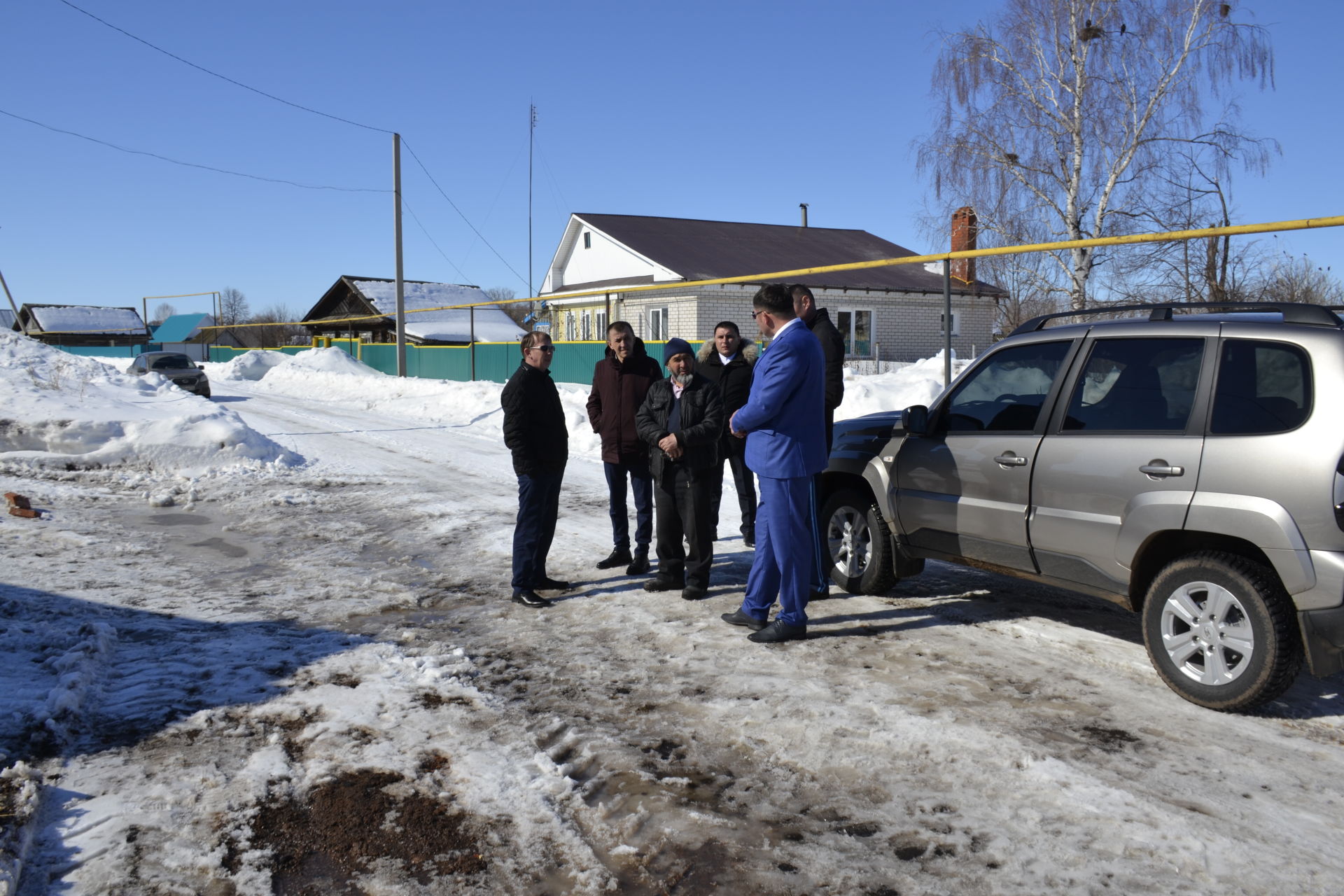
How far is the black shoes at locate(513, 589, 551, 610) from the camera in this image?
6.07 metres

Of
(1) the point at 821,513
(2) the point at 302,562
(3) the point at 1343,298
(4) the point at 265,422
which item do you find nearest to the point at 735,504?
(1) the point at 821,513

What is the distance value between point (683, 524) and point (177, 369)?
81.7ft

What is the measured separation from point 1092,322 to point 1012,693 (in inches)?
80.6

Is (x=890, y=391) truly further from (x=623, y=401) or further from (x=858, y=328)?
(x=858, y=328)

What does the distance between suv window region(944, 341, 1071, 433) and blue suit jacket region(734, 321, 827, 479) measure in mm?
961

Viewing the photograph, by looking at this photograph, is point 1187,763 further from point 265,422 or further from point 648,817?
point 265,422

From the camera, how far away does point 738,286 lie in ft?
78.4

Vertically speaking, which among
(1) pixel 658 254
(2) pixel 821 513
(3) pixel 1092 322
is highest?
(1) pixel 658 254

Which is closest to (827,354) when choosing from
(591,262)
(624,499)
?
(624,499)

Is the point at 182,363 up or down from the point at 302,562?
up

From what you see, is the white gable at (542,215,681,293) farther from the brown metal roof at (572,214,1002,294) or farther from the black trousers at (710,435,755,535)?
the black trousers at (710,435,755,535)

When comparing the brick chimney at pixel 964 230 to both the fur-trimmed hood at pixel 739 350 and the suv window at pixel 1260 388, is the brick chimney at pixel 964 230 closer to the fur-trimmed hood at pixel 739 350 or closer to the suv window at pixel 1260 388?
the fur-trimmed hood at pixel 739 350

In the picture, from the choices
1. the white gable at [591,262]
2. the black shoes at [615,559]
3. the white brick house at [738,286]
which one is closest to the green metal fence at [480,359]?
the white brick house at [738,286]

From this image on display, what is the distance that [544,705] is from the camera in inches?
171
